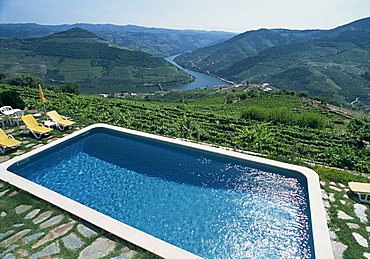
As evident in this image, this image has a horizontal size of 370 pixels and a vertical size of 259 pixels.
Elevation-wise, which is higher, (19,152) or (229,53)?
(19,152)

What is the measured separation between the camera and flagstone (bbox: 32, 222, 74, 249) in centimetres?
441

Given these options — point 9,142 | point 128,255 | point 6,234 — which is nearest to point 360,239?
point 128,255

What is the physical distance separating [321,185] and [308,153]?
8.05ft

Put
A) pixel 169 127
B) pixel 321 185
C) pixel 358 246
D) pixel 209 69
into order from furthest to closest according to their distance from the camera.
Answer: pixel 209 69 → pixel 169 127 → pixel 321 185 → pixel 358 246

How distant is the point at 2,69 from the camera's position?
8312 cm

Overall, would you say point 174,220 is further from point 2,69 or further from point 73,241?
point 2,69

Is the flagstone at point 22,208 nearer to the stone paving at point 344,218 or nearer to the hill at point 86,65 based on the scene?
the stone paving at point 344,218

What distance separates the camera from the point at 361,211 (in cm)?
532

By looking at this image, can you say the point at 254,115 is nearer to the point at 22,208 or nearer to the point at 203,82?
the point at 22,208

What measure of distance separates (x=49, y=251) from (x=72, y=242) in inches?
14.3

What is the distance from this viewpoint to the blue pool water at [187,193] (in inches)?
198

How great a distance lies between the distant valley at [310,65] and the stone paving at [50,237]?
77.9 m

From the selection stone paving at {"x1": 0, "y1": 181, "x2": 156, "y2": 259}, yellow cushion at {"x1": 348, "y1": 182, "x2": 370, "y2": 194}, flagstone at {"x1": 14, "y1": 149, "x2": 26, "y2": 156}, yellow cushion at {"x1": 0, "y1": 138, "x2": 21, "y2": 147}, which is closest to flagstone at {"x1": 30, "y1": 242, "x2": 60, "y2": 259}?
stone paving at {"x1": 0, "y1": 181, "x2": 156, "y2": 259}

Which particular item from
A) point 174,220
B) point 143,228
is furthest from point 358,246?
point 143,228
